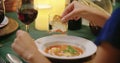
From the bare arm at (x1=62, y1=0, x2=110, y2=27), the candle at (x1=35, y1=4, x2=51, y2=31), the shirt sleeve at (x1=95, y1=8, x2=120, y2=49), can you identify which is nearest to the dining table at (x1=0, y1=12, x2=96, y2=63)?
the candle at (x1=35, y1=4, x2=51, y2=31)

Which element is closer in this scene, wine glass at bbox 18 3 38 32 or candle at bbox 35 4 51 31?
wine glass at bbox 18 3 38 32

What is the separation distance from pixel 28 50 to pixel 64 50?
0.27 metres

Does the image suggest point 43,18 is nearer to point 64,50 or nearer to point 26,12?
point 26,12

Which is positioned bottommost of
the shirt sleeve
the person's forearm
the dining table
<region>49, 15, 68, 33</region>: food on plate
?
the dining table

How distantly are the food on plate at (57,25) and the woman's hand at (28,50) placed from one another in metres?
0.38

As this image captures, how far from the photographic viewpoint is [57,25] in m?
1.44

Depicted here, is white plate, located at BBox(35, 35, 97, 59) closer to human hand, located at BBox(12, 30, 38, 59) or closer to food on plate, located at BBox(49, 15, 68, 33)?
food on plate, located at BBox(49, 15, 68, 33)

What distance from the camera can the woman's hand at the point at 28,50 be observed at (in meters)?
1.00

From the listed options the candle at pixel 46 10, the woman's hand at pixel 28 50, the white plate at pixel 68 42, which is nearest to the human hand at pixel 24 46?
the woman's hand at pixel 28 50

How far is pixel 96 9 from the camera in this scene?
137cm

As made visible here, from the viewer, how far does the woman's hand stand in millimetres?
1002

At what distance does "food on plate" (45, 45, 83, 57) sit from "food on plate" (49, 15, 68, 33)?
15 centimetres

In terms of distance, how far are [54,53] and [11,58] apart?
20 centimetres

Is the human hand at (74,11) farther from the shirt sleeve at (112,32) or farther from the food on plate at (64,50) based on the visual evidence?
the shirt sleeve at (112,32)
